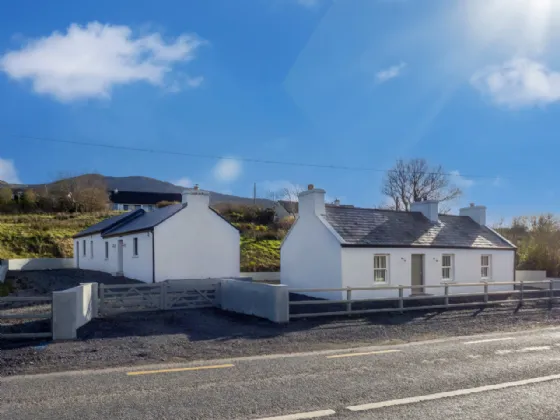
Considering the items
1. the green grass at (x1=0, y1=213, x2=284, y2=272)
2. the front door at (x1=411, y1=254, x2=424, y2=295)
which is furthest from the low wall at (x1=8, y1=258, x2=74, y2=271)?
the front door at (x1=411, y1=254, x2=424, y2=295)

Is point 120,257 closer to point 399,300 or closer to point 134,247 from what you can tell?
point 134,247

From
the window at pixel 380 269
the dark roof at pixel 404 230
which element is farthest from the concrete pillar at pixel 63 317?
the window at pixel 380 269

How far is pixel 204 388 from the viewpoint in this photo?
7895mm

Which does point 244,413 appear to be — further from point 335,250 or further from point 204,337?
point 335,250

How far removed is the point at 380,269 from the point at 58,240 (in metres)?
39.6

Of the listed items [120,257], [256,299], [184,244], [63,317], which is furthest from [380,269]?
[120,257]

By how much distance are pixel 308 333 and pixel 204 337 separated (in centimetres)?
280

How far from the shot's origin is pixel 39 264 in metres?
43.8

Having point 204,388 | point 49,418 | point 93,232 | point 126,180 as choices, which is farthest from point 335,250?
point 126,180

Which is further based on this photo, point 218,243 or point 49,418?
point 218,243

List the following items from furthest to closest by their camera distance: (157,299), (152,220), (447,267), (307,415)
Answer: (152,220) → (447,267) → (157,299) → (307,415)

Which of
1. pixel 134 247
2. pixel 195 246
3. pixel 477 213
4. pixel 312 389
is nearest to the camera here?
pixel 312 389

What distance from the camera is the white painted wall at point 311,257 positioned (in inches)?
851

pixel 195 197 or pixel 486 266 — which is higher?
pixel 195 197
